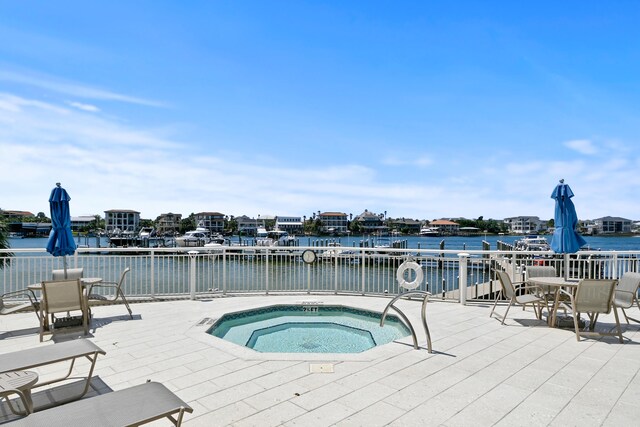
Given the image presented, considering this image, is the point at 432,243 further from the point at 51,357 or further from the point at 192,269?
the point at 51,357

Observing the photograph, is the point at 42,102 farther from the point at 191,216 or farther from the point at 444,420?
the point at 191,216

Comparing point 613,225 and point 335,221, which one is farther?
point 335,221

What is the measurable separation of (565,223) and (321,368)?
519cm

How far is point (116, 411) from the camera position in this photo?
1.99 m

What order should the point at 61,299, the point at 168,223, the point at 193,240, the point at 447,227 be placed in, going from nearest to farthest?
the point at 61,299, the point at 193,240, the point at 168,223, the point at 447,227

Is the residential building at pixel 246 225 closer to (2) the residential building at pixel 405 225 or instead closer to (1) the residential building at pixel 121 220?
(1) the residential building at pixel 121 220

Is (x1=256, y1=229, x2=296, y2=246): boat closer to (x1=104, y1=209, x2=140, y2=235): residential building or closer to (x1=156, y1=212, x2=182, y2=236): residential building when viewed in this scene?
(x1=156, y1=212, x2=182, y2=236): residential building

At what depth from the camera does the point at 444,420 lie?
2.72 metres

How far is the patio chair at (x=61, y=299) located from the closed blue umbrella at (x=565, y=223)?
25.6 ft

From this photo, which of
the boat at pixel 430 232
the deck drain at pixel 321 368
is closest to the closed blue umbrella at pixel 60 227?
the deck drain at pixel 321 368

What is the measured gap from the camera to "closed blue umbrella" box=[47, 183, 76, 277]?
6047mm

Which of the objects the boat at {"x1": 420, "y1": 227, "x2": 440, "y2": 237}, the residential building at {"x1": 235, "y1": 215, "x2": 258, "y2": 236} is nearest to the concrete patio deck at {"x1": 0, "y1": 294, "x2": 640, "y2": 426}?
the residential building at {"x1": 235, "y1": 215, "x2": 258, "y2": 236}

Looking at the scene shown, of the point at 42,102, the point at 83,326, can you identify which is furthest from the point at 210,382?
the point at 42,102

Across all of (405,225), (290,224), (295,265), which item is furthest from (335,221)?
(295,265)
